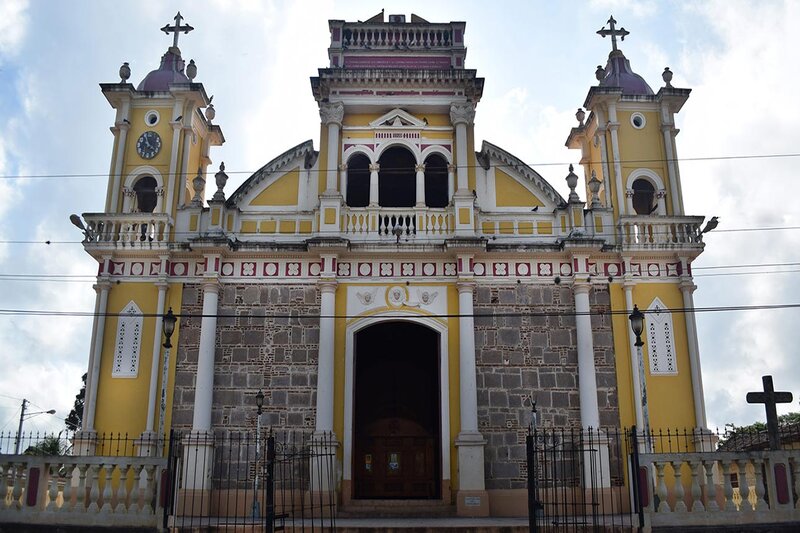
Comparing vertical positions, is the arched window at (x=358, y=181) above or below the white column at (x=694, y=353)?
above

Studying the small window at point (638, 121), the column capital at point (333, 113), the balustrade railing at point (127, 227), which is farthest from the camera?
the small window at point (638, 121)

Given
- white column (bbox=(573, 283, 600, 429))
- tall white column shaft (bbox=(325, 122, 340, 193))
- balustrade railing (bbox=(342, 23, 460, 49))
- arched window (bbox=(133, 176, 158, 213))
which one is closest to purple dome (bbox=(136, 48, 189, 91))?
arched window (bbox=(133, 176, 158, 213))

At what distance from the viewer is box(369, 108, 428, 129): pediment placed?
2045 cm

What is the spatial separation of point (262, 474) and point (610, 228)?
11.0m

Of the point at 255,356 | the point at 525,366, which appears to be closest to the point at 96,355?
the point at 255,356

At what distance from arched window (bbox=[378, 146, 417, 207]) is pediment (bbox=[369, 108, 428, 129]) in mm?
642

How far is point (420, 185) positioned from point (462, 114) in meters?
2.33

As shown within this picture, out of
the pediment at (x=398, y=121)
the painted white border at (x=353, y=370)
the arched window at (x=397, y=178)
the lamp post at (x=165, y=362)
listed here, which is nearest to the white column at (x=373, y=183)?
the arched window at (x=397, y=178)

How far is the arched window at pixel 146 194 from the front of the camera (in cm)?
2038

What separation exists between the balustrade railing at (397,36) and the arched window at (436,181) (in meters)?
3.62

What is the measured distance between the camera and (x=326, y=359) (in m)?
18.2

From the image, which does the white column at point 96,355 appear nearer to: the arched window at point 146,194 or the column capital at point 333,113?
the arched window at point 146,194

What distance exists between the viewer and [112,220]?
19328 mm

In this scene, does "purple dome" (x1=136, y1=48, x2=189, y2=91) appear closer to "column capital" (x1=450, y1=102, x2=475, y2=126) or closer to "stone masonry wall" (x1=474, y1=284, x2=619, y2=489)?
"column capital" (x1=450, y1=102, x2=475, y2=126)
